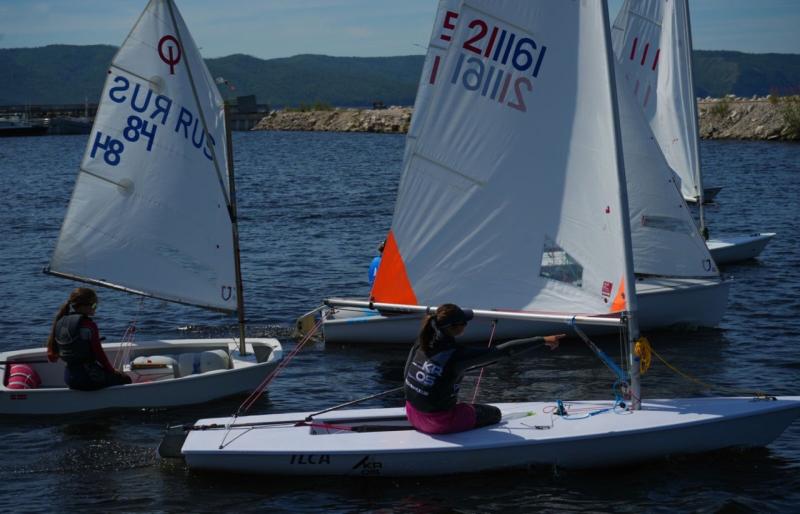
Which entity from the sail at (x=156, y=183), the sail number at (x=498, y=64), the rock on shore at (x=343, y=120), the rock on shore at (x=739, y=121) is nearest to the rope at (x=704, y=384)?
the sail number at (x=498, y=64)

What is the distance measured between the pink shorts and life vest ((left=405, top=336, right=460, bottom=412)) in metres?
0.10

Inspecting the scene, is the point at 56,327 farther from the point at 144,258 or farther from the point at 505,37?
the point at 505,37

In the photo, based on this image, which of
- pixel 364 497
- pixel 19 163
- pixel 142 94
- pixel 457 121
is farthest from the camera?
pixel 19 163

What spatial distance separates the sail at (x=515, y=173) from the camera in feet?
39.9

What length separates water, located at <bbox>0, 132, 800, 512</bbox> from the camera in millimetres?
11656

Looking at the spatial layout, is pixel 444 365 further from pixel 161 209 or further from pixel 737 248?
pixel 737 248

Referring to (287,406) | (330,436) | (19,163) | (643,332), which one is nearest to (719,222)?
(643,332)

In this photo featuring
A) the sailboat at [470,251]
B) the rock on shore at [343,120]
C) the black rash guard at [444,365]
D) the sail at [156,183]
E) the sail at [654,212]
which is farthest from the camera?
the rock on shore at [343,120]

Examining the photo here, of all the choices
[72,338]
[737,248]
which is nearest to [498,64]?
[72,338]

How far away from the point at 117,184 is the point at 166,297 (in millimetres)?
1868

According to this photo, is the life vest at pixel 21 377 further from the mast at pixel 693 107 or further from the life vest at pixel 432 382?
the mast at pixel 693 107

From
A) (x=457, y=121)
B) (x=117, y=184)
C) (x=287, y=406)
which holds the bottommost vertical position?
(x=287, y=406)

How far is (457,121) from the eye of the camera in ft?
41.8

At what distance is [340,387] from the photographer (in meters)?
16.6
